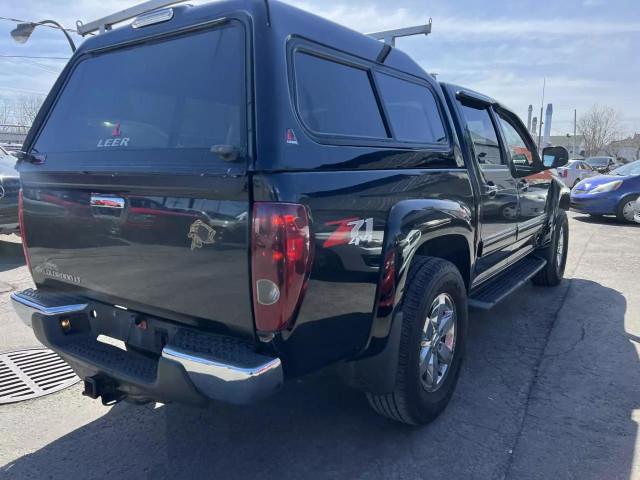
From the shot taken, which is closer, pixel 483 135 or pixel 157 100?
pixel 157 100

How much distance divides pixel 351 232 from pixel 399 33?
1890 mm

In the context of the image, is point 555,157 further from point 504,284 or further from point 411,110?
point 411,110

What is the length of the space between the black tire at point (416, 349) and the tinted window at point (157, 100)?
122cm

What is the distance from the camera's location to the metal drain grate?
131 inches

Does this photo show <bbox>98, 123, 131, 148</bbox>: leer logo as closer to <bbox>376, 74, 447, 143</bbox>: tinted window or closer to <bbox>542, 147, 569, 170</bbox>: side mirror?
<bbox>376, 74, 447, 143</bbox>: tinted window

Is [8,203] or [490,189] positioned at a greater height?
[490,189]

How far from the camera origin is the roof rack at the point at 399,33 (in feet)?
11.2

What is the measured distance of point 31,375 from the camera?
11.7ft

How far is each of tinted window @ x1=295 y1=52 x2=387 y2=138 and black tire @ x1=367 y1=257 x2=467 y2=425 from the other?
30.9 inches

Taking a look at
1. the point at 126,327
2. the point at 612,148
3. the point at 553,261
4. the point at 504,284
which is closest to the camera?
the point at 126,327

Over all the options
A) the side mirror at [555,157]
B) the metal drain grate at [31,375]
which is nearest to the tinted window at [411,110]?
the side mirror at [555,157]

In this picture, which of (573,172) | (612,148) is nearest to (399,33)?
(573,172)

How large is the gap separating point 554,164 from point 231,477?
4223 millimetres

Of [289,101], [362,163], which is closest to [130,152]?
[289,101]
